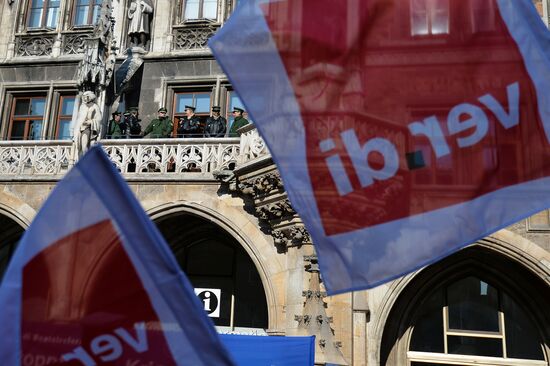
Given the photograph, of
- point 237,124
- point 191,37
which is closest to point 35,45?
point 191,37

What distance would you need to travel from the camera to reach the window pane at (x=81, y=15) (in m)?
17.4

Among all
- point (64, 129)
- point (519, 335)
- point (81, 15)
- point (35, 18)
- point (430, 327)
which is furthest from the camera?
point (35, 18)

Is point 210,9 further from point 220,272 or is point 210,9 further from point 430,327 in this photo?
point 430,327

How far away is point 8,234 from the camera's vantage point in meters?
16.4

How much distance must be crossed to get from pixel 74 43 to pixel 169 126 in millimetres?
4671

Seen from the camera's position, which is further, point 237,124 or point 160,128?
point 160,128

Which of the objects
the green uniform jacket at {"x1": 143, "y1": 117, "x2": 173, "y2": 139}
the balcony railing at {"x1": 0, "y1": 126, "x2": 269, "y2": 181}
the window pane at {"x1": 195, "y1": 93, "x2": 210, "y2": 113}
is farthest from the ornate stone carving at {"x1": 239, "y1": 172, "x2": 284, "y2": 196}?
the window pane at {"x1": 195, "y1": 93, "x2": 210, "y2": 113}

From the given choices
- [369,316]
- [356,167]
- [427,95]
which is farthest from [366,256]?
[369,316]

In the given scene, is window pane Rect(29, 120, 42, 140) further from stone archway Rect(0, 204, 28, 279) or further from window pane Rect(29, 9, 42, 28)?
window pane Rect(29, 9, 42, 28)

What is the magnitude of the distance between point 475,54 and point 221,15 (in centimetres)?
1240

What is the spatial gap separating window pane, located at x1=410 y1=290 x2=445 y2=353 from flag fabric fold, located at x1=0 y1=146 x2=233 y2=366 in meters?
10.6

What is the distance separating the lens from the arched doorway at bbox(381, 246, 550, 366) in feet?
43.5

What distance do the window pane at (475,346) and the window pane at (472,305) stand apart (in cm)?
22

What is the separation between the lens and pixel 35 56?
17.4m
